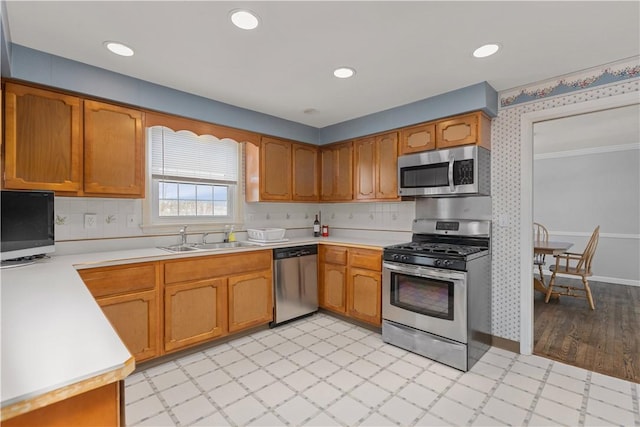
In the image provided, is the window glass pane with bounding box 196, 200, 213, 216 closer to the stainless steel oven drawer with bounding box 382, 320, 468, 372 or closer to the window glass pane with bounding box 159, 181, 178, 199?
the window glass pane with bounding box 159, 181, 178, 199

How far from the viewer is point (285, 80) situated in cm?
262

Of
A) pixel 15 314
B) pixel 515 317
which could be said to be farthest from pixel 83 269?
pixel 515 317

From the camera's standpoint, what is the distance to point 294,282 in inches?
136

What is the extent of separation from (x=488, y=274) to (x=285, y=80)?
8.20ft

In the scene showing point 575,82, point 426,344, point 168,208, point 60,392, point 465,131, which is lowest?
point 426,344

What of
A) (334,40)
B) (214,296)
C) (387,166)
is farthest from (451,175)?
(214,296)

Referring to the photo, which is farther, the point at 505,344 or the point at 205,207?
the point at 205,207

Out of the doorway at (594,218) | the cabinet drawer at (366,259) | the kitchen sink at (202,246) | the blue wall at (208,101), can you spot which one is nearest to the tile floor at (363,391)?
the doorway at (594,218)

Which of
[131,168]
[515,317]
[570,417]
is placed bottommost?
[570,417]

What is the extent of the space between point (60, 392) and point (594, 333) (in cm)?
415

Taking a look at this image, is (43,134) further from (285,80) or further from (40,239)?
(285,80)

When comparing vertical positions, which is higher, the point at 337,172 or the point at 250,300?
the point at 337,172

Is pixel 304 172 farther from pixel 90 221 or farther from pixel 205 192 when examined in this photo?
pixel 90 221

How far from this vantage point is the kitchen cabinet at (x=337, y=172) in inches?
152
